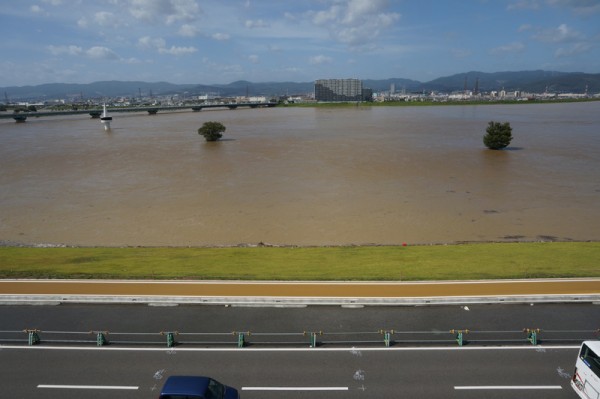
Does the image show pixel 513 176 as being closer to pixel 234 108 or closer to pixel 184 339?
pixel 184 339

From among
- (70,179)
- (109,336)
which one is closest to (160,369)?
(109,336)

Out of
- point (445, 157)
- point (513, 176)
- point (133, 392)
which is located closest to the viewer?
point (133, 392)

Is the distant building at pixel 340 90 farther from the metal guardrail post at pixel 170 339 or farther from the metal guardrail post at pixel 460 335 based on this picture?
the metal guardrail post at pixel 170 339

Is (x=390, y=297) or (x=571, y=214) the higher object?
(x=390, y=297)

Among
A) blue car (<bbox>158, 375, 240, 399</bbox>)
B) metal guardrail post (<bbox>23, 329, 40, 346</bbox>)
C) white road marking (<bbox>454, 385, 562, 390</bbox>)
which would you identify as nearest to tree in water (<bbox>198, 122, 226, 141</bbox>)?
metal guardrail post (<bbox>23, 329, 40, 346</bbox>)

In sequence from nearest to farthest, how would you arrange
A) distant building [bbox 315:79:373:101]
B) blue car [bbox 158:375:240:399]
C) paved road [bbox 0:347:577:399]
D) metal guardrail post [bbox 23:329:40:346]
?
blue car [bbox 158:375:240:399] < paved road [bbox 0:347:577:399] < metal guardrail post [bbox 23:329:40:346] < distant building [bbox 315:79:373:101]

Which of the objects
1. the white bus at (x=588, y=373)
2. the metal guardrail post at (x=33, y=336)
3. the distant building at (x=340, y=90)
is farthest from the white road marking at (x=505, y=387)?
the distant building at (x=340, y=90)

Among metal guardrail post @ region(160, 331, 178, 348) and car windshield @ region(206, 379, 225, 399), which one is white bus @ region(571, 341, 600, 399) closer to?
car windshield @ region(206, 379, 225, 399)
